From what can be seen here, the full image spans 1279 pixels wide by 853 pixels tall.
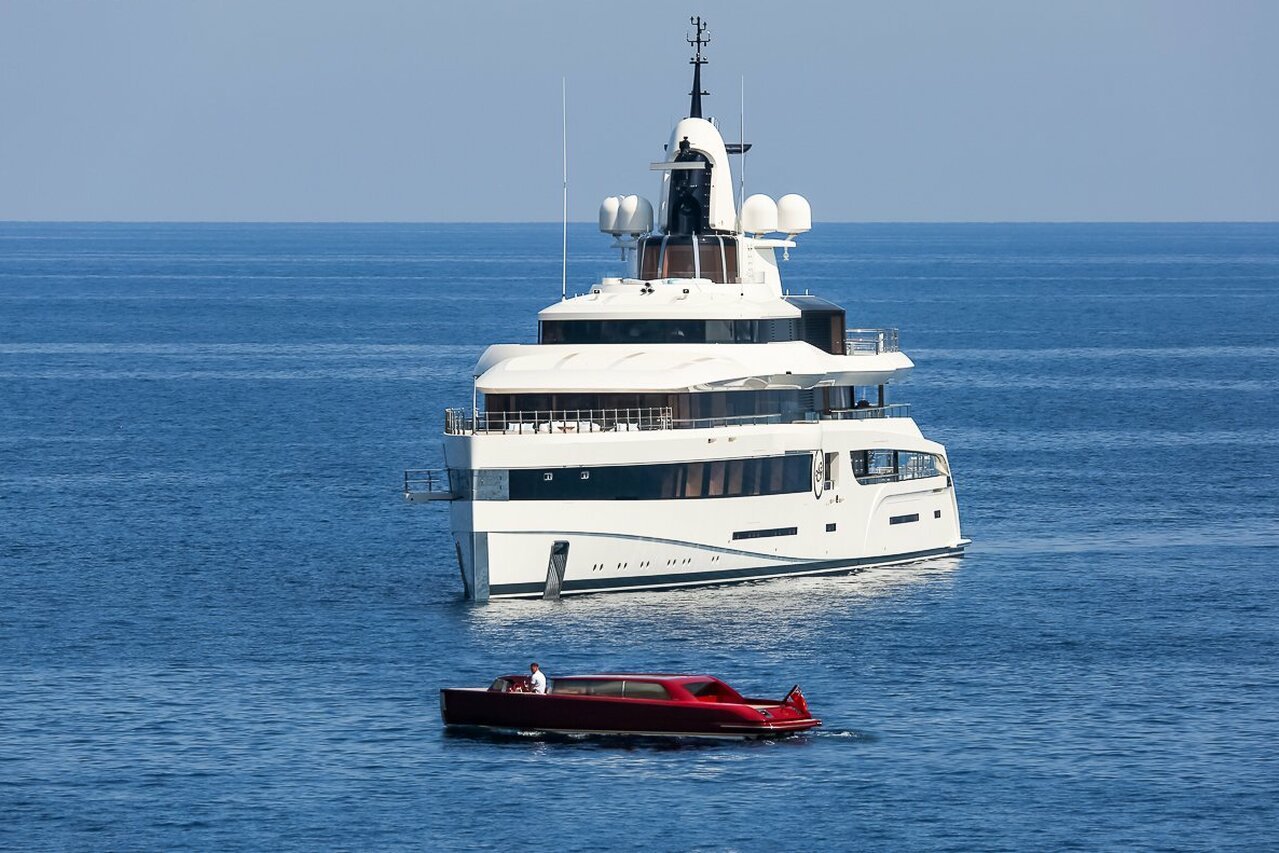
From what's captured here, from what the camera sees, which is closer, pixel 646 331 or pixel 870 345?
pixel 646 331

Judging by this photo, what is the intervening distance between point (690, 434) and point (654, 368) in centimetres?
281

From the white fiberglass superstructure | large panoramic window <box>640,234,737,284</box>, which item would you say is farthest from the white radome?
large panoramic window <box>640,234,737,284</box>

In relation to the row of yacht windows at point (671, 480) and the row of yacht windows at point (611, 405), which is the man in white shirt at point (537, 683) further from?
the row of yacht windows at point (611, 405)

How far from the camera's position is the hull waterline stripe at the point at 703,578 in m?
64.1

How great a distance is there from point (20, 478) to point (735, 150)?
105 ft

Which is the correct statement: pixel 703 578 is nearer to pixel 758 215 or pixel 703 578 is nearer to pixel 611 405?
pixel 611 405

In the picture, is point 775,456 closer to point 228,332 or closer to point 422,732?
point 422,732

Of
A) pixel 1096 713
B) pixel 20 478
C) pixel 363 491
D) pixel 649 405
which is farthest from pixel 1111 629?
pixel 20 478

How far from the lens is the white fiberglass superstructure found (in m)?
63.6

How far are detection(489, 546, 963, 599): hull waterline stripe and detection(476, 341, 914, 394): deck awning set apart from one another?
5063 mm

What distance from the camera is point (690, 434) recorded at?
215 feet

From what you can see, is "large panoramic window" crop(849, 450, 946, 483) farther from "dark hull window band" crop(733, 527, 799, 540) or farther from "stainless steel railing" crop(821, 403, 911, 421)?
"dark hull window band" crop(733, 527, 799, 540)

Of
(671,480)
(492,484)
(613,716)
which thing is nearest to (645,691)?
(613,716)

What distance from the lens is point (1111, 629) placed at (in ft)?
206
